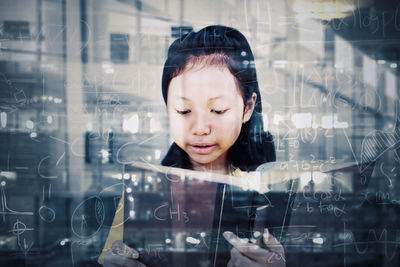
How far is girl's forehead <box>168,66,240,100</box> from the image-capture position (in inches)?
115

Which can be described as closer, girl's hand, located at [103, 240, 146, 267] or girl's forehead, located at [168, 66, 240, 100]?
girl's forehead, located at [168, 66, 240, 100]

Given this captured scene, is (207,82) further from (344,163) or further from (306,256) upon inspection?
(306,256)

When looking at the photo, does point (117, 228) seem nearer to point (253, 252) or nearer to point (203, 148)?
point (203, 148)

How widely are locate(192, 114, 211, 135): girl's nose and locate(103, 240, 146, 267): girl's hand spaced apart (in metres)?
1.11

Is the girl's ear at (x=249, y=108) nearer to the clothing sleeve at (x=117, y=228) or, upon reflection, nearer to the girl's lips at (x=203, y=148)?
the girl's lips at (x=203, y=148)

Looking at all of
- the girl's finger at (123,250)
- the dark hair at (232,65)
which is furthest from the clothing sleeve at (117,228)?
the dark hair at (232,65)

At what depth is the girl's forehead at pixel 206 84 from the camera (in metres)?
2.92

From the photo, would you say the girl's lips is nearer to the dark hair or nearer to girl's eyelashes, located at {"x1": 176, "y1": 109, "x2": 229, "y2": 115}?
the dark hair

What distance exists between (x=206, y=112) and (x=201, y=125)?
110mm

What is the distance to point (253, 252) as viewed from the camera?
3016 mm

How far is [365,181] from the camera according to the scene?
304cm

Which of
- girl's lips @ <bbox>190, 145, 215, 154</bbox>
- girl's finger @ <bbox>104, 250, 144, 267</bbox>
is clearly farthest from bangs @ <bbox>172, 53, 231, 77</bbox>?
girl's finger @ <bbox>104, 250, 144, 267</bbox>

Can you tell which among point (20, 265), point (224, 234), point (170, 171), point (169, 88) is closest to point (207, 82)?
point (169, 88)

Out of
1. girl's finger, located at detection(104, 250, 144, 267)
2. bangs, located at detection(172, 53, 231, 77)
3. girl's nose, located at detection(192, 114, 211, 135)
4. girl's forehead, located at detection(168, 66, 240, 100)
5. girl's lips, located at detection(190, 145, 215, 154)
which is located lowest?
girl's finger, located at detection(104, 250, 144, 267)
